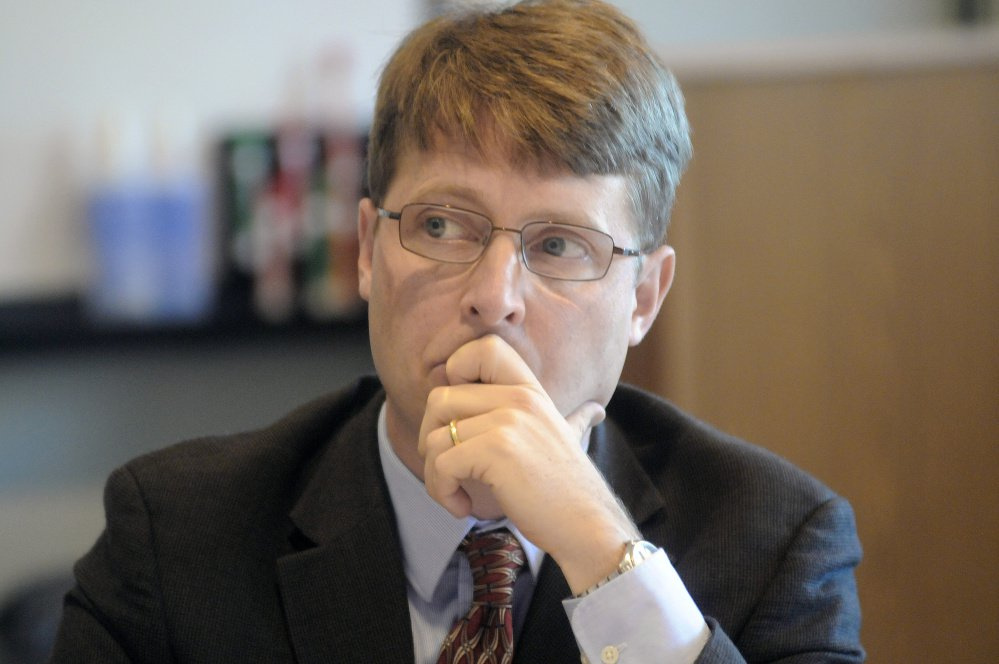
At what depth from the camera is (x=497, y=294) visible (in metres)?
1.26

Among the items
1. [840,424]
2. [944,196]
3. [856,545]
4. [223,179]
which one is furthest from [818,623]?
[223,179]

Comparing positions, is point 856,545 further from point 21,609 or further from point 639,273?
point 21,609

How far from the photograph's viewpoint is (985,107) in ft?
7.59

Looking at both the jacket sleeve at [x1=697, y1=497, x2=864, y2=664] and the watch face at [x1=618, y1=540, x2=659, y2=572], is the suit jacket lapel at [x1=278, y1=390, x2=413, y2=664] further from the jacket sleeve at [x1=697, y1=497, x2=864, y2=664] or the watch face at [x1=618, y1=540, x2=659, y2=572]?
the jacket sleeve at [x1=697, y1=497, x2=864, y2=664]

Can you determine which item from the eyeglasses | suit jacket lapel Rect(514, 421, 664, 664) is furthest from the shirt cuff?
the eyeglasses

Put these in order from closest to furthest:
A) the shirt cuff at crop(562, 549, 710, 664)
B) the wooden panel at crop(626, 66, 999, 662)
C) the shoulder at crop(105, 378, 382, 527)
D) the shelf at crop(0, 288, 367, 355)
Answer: the shirt cuff at crop(562, 549, 710, 664), the shoulder at crop(105, 378, 382, 527), the wooden panel at crop(626, 66, 999, 662), the shelf at crop(0, 288, 367, 355)

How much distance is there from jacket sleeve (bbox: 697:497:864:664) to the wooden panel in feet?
3.33

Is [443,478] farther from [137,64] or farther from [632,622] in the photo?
[137,64]

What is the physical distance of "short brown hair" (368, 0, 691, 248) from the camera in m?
1.30

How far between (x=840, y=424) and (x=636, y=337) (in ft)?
3.45

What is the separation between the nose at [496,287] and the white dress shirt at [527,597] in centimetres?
27

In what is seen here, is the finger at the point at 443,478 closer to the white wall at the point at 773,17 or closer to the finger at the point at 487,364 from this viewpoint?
the finger at the point at 487,364

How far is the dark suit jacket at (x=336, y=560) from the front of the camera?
1318mm

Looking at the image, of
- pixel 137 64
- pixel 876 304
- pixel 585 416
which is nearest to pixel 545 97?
pixel 585 416
